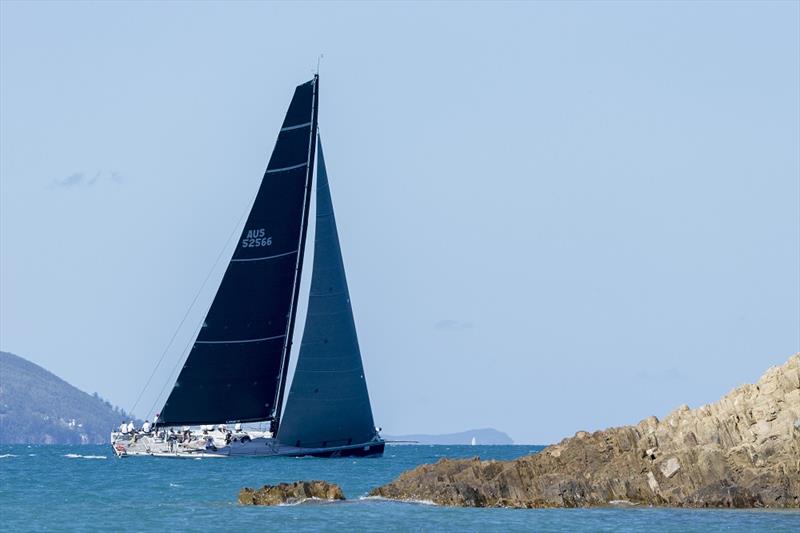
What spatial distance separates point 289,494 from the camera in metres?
58.2

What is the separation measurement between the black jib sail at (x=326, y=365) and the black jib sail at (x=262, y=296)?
1.28 m

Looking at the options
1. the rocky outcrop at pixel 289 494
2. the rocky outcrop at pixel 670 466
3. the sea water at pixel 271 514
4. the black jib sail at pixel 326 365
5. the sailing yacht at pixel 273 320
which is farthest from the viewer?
the sailing yacht at pixel 273 320

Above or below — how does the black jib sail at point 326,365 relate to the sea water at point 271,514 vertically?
above

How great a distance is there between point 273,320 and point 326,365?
4424mm

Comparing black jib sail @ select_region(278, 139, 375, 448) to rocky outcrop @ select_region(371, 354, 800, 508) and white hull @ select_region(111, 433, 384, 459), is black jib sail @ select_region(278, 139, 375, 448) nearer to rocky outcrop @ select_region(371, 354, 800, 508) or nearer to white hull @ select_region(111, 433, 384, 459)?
white hull @ select_region(111, 433, 384, 459)

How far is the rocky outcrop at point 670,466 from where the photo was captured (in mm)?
54094

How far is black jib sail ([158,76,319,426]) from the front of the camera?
9038 cm

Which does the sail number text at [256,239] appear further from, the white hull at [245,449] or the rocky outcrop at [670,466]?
the rocky outcrop at [670,466]

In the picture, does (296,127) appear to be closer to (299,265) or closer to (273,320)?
(299,265)

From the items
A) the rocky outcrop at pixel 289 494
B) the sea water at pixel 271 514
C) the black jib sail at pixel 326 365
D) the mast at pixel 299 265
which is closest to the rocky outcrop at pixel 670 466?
the sea water at pixel 271 514

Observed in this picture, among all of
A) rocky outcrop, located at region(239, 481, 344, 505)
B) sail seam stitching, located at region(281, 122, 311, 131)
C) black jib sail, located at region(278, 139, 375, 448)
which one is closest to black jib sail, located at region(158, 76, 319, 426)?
sail seam stitching, located at region(281, 122, 311, 131)

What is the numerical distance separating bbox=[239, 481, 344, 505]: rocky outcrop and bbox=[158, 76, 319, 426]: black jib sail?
3184cm

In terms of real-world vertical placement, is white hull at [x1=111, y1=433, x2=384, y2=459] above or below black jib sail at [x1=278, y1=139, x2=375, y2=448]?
below

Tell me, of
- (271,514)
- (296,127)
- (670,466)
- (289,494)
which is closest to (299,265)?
(296,127)
